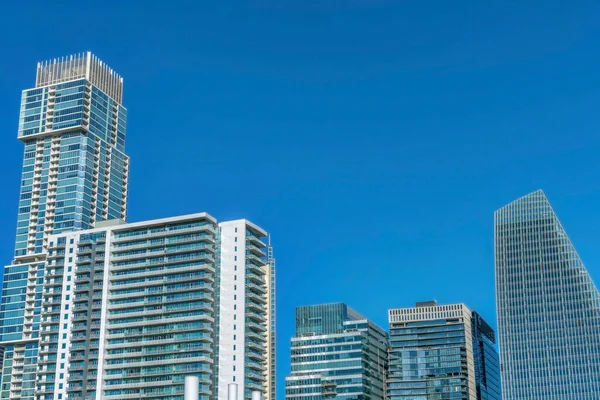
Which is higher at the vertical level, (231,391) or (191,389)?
(231,391)

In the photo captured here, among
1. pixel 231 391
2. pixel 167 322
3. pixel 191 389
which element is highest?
pixel 167 322

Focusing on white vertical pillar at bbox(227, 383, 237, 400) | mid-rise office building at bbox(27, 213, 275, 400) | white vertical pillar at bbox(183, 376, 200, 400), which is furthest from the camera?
mid-rise office building at bbox(27, 213, 275, 400)

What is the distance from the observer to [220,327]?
7480 inches

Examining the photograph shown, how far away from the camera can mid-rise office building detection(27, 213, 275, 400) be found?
185625mm

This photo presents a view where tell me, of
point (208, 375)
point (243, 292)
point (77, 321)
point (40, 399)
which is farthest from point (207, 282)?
point (40, 399)

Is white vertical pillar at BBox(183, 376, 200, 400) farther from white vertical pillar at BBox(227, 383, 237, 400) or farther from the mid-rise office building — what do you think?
the mid-rise office building

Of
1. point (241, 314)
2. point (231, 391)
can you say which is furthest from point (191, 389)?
point (241, 314)

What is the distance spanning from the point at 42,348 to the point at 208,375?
43.6 meters

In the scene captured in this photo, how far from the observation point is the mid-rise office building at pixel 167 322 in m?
186

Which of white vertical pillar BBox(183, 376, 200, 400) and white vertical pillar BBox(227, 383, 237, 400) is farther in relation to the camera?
white vertical pillar BBox(227, 383, 237, 400)

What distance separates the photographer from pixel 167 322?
620 ft

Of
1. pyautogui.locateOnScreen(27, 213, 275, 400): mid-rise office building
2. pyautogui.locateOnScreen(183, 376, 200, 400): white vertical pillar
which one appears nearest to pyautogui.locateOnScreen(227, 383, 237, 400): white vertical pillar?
pyautogui.locateOnScreen(183, 376, 200, 400): white vertical pillar

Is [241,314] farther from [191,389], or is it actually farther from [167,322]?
[191,389]

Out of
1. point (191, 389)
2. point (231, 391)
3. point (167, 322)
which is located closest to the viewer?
point (191, 389)
